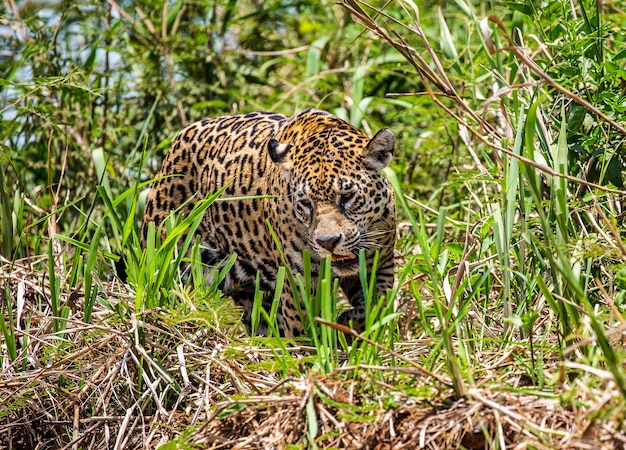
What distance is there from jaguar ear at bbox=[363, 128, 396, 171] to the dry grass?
1091 millimetres

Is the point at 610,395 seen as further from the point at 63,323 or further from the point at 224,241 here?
the point at 224,241

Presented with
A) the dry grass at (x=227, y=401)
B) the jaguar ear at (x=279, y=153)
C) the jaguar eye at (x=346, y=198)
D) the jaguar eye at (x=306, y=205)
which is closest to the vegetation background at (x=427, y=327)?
the dry grass at (x=227, y=401)

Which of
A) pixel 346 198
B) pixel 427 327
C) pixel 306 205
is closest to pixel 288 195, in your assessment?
pixel 306 205

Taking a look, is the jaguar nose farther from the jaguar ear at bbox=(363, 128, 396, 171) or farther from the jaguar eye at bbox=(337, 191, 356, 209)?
the jaguar ear at bbox=(363, 128, 396, 171)

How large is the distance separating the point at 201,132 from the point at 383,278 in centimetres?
178

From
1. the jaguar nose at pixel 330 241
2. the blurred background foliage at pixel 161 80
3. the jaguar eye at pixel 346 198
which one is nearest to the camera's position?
the jaguar nose at pixel 330 241

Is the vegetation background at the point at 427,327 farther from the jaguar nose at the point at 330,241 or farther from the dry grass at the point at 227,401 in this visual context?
the jaguar nose at the point at 330,241

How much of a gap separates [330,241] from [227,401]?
4.30 feet

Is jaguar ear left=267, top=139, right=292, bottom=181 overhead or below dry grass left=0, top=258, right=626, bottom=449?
overhead

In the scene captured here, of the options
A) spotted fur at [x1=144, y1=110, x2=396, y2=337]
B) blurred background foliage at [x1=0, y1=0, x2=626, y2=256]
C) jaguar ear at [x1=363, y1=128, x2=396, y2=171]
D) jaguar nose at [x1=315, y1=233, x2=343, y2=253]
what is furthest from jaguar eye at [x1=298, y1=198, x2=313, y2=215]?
blurred background foliage at [x1=0, y1=0, x2=626, y2=256]

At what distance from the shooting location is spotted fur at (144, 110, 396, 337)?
4.88m

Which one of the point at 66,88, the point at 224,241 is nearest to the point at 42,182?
the point at 66,88

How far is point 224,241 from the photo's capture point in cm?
595

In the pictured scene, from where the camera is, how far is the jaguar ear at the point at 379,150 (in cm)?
495
